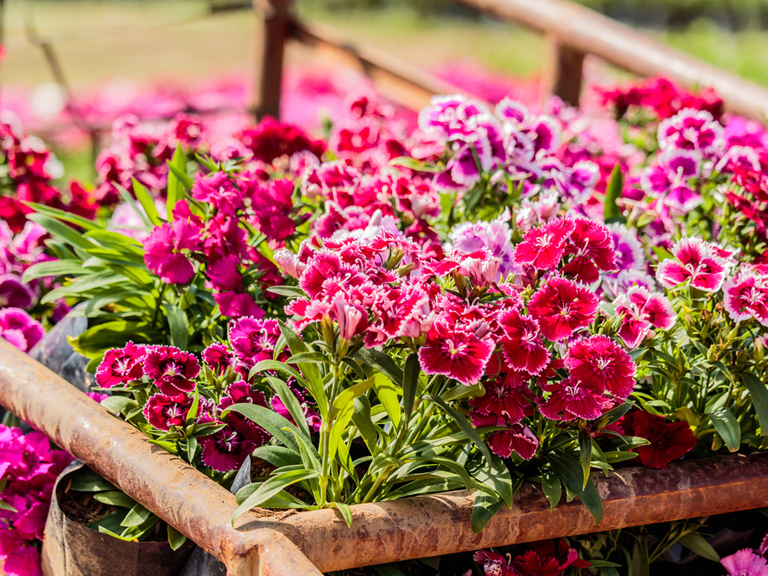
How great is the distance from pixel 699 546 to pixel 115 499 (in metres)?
1.17

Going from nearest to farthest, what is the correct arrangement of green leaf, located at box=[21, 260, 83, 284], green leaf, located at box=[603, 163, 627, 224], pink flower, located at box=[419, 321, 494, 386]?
pink flower, located at box=[419, 321, 494, 386]
green leaf, located at box=[21, 260, 83, 284]
green leaf, located at box=[603, 163, 627, 224]

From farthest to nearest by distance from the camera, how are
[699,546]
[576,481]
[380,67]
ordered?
1. [380,67]
2. [699,546]
3. [576,481]

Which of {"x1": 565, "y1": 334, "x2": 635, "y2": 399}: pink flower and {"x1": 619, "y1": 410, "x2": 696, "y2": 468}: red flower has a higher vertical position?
{"x1": 565, "y1": 334, "x2": 635, "y2": 399}: pink flower

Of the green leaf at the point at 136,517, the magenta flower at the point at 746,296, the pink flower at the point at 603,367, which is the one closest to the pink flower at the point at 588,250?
the pink flower at the point at 603,367

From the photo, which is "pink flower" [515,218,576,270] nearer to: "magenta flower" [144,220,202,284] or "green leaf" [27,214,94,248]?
Result: "magenta flower" [144,220,202,284]

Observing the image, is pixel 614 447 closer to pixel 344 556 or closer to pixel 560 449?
pixel 560 449

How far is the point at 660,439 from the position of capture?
1.53 m

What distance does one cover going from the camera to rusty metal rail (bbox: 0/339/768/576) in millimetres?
1214

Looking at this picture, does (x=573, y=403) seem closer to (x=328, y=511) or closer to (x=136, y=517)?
(x=328, y=511)

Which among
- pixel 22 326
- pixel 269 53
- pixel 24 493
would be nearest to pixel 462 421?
pixel 24 493

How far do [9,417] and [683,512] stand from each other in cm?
156

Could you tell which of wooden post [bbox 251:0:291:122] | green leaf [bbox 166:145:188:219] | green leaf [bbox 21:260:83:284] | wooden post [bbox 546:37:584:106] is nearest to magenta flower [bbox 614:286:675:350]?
green leaf [bbox 166:145:188:219]

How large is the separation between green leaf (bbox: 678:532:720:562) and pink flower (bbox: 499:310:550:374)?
696 mm

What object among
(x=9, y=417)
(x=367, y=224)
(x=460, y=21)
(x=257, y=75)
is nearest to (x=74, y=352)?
(x=9, y=417)
